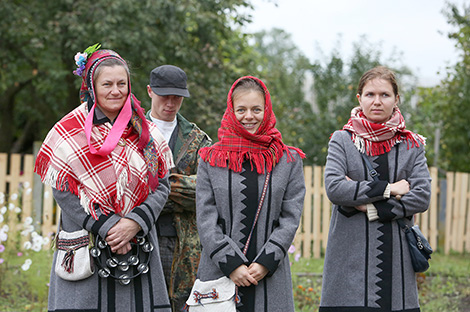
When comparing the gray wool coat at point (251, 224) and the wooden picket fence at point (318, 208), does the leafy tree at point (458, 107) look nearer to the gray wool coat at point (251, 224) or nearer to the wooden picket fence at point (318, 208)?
the wooden picket fence at point (318, 208)

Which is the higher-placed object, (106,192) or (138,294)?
(106,192)

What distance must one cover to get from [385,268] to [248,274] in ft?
3.09

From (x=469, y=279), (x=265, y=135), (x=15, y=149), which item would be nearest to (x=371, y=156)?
(x=265, y=135)

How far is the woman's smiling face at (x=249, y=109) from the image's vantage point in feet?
10.8

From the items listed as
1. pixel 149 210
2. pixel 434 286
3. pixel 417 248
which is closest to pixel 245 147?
pixel 149 210

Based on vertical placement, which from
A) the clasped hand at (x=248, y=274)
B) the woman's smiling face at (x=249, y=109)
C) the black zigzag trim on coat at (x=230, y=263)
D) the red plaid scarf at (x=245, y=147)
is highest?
the woman's smiling face at (x=249, y=109)

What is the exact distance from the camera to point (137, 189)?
10.8 feet

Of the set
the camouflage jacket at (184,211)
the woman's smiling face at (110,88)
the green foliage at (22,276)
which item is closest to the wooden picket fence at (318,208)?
the green foliage at (22,276)

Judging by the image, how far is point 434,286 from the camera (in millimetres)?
7098

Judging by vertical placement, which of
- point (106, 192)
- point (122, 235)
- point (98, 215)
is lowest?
point (122, 235)

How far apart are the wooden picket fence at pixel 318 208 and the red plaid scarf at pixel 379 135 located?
5135 millimetres

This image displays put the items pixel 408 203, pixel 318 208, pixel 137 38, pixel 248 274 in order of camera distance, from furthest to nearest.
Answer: pixel 318 208
pixel 137 38
pixel 408 203
pixel 248 274

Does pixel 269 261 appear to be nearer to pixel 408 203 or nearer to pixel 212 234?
pixel 212 234

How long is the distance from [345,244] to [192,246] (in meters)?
1.03
